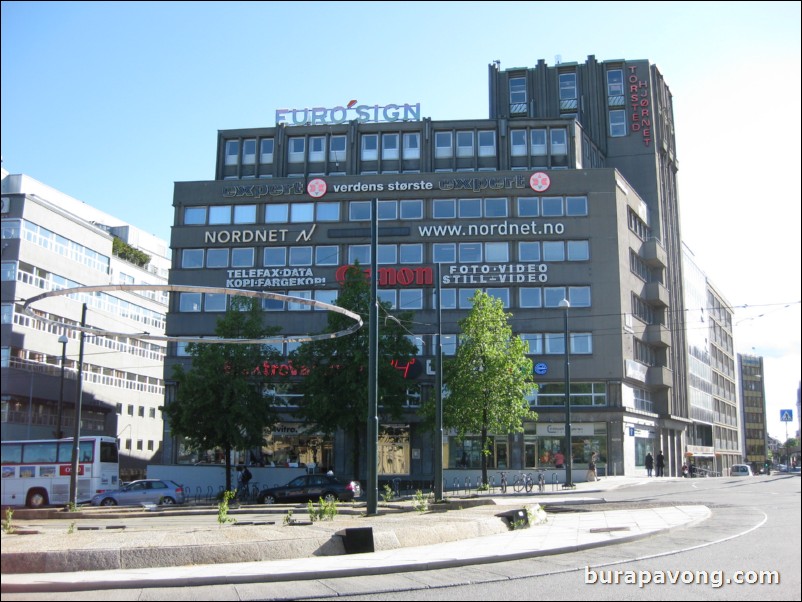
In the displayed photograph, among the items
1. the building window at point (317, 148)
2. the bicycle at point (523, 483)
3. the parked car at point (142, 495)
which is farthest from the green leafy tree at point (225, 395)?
the building window at point (317, 148)

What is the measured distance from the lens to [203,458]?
189 ft

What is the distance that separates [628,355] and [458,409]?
18.6 metres

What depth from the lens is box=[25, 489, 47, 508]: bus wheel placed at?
4088cm

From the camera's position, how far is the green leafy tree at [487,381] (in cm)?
4369

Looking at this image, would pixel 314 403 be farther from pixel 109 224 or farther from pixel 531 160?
pixel 109 224

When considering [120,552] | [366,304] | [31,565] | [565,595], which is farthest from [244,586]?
[366,304]

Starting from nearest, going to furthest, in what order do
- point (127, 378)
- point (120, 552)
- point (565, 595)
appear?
point (565, 595) → point (120, 552) → point (127, 378)

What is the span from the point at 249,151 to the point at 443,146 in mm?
15464

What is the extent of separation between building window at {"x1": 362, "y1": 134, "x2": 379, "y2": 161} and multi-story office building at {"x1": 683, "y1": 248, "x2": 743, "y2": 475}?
3285cm

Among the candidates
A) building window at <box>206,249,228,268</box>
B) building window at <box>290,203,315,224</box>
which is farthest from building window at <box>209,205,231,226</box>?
building window at <box>290,203,315,224</box>

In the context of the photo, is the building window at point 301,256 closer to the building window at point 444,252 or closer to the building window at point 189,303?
the building window at point 189,303

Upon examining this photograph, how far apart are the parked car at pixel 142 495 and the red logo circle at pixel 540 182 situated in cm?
3157

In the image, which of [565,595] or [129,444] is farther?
[129,444]

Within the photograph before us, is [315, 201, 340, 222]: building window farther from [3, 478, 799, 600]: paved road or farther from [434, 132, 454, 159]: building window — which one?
[3, 478, 799, 600]: paved road
